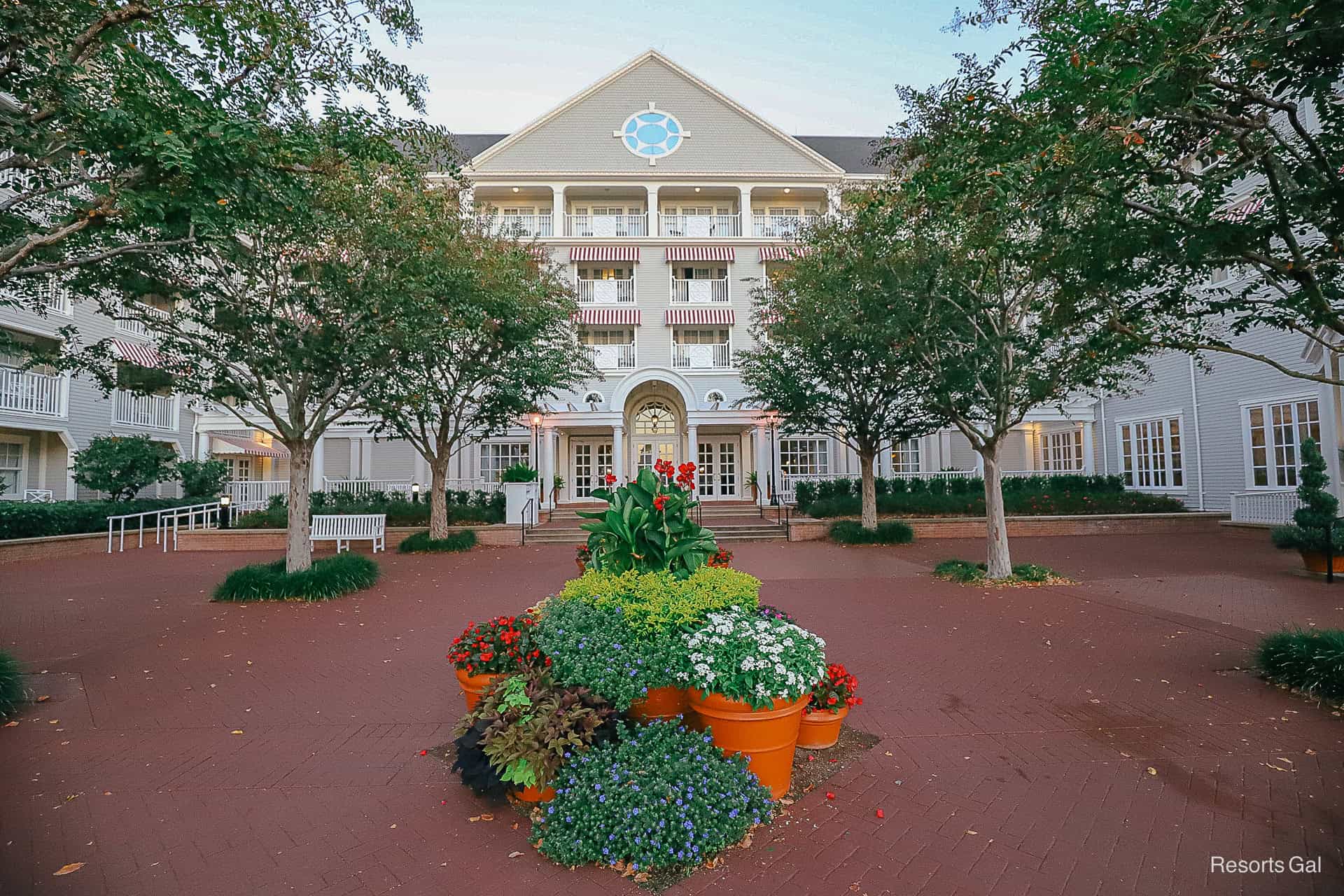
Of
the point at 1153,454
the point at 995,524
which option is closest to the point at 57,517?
the point at 995,524

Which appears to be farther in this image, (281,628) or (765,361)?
(765,361)

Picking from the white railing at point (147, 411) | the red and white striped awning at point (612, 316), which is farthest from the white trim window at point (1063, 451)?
the white railing at point (147, 411)

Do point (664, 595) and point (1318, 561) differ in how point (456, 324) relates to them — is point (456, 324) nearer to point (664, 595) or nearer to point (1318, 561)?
point (664, 595)

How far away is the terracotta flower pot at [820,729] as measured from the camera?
3.88 metres

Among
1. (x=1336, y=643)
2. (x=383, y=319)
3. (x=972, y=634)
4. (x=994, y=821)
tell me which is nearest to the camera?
(x=994, y=821)

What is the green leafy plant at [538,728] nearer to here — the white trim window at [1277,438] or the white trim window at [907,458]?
the white trim window at [1277,438]

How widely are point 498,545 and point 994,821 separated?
46.8 feet

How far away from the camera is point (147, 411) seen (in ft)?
69.2

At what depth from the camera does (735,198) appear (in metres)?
25.0

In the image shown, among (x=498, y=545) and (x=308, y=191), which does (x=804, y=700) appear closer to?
(x=308, y=191)

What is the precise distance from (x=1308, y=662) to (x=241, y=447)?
26780 mm

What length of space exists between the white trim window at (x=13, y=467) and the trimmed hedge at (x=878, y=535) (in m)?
21.8

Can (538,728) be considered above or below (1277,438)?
below

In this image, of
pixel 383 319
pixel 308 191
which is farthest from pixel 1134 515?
pixel 308 191
